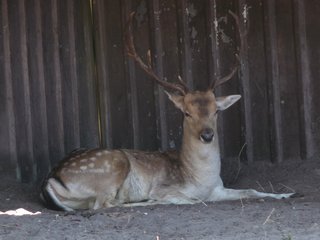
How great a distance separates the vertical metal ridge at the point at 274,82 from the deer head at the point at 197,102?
593 mm

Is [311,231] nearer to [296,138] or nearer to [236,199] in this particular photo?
[236,199]

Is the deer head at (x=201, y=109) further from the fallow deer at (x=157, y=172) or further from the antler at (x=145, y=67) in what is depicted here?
the antler at (x=145, y=67)

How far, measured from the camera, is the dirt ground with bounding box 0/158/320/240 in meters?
6.51

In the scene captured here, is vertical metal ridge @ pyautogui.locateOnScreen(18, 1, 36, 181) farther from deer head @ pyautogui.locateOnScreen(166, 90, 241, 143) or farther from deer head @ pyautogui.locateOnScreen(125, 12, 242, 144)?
deer head @ pyautogui.locateOnScreen(166, 90, 241, 143)

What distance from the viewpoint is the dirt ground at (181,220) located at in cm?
651

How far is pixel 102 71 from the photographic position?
9875mm

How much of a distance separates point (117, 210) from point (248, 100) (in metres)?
2.40

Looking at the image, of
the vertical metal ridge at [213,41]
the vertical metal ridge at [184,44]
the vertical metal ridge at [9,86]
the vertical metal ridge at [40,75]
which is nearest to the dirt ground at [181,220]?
the vertical metal ridge at [9,86]

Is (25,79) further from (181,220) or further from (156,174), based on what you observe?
(181,220)

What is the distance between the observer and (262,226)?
6.68 meters

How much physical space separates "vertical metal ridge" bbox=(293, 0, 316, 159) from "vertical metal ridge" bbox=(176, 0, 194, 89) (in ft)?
4.28

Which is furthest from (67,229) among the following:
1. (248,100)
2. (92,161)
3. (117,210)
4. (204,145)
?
(248,100)

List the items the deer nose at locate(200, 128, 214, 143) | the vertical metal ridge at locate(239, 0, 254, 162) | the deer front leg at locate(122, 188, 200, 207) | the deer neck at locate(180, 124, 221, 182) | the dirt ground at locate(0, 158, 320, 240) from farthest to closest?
the vertical metal ridge at locate(239, 0, 254, 162)
the deer neck at locate(180, 124, 221, 182)
the deer front leg at locate(122, 188, 200, 207)
the deer nose at locate(200, 128, 214, 143)
the dirt ground at locate(0, 158, 320, 240)

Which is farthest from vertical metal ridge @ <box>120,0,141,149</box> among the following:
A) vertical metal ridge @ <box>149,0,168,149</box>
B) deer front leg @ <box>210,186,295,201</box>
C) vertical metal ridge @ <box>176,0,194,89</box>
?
deer front leg @ <box>210,186,295,201</box>
